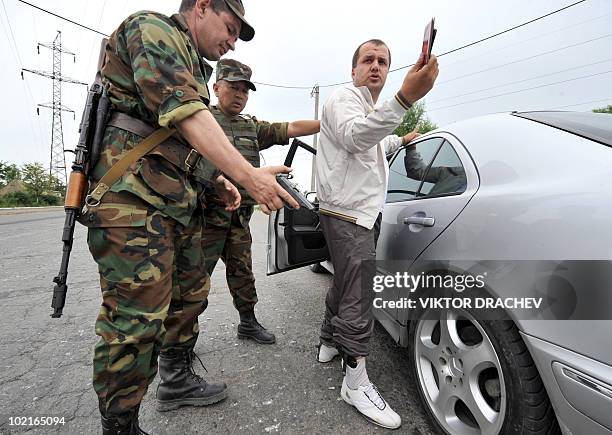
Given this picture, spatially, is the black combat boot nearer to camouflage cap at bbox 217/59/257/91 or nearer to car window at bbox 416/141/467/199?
car window at bbox 416/141/467/199

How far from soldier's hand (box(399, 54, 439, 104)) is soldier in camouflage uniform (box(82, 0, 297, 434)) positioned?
0.59 metres

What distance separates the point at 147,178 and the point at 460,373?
1501 mm

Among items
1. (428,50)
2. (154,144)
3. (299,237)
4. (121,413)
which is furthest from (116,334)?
(428,50)

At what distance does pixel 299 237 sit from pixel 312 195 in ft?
1.93

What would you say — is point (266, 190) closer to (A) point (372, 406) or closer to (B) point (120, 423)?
(B) point (120, 423)

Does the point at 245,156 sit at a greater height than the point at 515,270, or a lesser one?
greater

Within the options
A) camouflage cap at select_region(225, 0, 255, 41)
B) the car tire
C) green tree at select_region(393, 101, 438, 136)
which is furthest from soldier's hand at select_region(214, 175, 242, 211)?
green tree at select_region(393, 101, 438, 136)

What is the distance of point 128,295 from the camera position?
1205 millimetres

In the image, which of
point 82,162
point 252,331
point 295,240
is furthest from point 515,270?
point 252,331

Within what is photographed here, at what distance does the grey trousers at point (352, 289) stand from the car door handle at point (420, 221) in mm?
199

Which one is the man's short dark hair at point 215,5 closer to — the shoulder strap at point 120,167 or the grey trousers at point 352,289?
the shoulder strap at point 120,167

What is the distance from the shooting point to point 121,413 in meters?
1.24

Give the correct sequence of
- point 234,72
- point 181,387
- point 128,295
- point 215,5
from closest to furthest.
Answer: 1. point 128,295
2. point 215,5
3. point 181,387
4. point 234,72

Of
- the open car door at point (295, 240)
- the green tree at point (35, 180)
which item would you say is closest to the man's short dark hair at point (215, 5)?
the open car door at point (295, 240)
